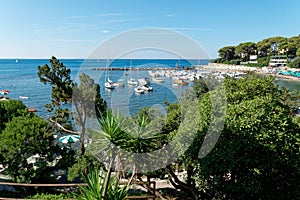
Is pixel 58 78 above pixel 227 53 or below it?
below

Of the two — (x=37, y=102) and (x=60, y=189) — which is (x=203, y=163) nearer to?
(x=60, y=189)

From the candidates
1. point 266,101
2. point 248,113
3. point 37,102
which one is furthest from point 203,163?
point 37,102

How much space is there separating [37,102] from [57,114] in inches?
823

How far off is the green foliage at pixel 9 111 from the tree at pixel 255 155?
614 cm

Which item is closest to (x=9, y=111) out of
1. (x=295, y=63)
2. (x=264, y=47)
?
(x=295, y=63)

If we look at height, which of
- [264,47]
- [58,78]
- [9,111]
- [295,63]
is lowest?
[9,111]

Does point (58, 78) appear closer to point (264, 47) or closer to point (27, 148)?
point (27, 148)

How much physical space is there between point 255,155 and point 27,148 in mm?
5950

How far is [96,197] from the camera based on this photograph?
3.12 meters

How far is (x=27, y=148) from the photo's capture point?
23.7 feet

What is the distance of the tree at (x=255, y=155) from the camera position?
14.1 feet

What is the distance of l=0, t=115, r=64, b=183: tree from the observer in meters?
7.09

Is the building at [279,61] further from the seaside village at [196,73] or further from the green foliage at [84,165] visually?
the green foliage at [84,165]

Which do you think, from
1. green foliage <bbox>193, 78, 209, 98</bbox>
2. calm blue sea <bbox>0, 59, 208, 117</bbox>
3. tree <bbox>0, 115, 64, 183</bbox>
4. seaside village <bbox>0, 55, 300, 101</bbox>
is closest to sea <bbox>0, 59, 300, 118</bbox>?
calm blue sea <bbox>0, 59, 208, 117</bbox>
